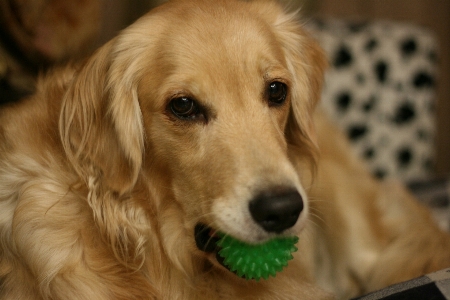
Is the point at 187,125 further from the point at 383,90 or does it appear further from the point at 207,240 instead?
the point at 383,90

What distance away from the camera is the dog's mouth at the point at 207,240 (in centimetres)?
150

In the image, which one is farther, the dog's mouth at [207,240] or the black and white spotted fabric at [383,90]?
the black and white spotted fabric at [383,90]

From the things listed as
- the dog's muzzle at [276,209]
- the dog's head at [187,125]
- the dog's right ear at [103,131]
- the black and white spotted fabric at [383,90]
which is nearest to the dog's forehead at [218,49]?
the dog's head at [187,125]

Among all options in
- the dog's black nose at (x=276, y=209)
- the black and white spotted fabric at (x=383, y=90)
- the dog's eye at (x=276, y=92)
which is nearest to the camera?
the dog's black nose at (x=276, y=209)

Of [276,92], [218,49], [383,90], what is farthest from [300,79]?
[383,90]

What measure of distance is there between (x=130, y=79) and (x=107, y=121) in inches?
5.3

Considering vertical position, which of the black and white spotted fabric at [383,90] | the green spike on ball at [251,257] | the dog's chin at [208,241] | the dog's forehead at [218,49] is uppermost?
the dog's forehead at [218,49]

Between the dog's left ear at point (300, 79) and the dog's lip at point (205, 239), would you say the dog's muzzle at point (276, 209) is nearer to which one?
the dog's lip at point (205, 239)

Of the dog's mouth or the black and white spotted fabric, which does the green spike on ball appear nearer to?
the dog's mouth

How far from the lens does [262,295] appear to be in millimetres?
1626

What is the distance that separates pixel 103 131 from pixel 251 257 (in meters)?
0.54

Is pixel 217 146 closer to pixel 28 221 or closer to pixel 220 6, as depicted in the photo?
pixel 220 6

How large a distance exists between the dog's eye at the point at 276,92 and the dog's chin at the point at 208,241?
16.2 inches

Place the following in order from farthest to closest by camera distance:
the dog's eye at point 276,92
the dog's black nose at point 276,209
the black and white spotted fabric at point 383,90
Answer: the black and white spotted fabric at point 383,90, the dog's eye at point 276,92, the dog's black nose at point 276,209
